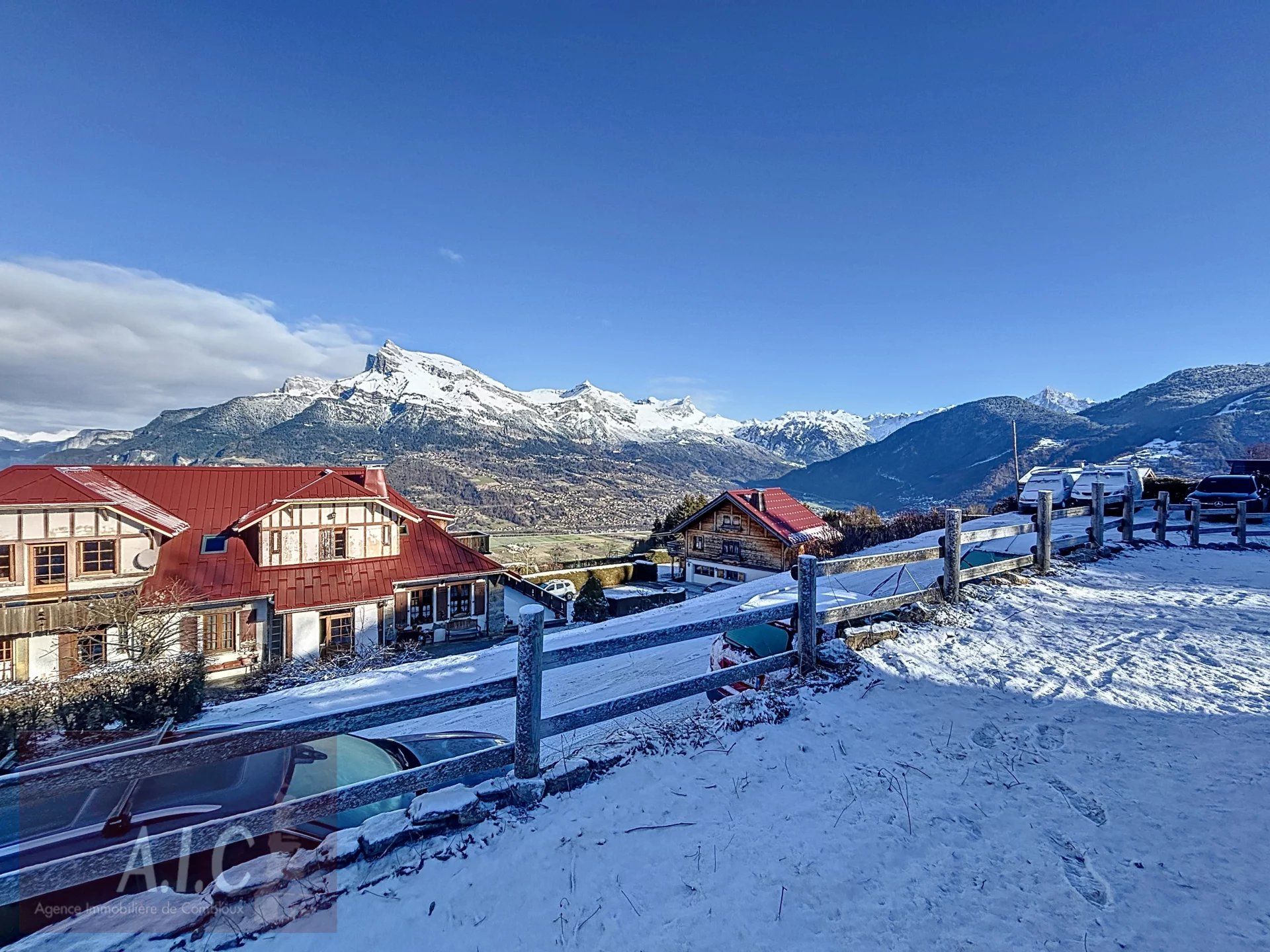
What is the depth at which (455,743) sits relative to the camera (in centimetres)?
683

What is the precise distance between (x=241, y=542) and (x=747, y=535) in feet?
90.8

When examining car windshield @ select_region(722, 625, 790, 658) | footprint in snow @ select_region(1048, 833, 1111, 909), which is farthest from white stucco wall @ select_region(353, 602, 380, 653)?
footprint in snow @ select_region(1048, 833, 1111, 909)

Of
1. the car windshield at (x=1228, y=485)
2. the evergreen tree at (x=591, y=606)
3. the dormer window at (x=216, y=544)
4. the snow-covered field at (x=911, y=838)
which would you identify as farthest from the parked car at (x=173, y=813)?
the car windshield at (x=1228, y=485)

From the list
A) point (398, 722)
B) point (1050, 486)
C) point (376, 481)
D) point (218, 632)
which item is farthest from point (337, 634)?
point (1050, 486)

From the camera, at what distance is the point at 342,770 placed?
214 inches

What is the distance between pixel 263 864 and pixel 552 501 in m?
159

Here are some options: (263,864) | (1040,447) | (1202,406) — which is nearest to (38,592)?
(263,864)

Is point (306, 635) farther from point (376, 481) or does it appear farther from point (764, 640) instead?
point (764, 640)

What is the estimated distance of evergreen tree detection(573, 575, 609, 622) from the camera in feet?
101

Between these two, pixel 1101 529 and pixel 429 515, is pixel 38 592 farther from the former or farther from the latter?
pixel 1101 529

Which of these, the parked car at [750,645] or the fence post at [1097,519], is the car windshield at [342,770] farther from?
the fence post at [1097,519]

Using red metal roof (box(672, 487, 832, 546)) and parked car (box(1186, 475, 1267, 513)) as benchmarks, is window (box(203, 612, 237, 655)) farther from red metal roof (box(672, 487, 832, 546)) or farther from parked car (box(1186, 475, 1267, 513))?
parked car (box(1186, 475, 1267, 513))

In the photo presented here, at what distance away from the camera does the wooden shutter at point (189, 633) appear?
63.6 ft

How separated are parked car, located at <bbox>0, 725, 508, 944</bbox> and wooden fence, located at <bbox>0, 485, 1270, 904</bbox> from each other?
0.15 metres
